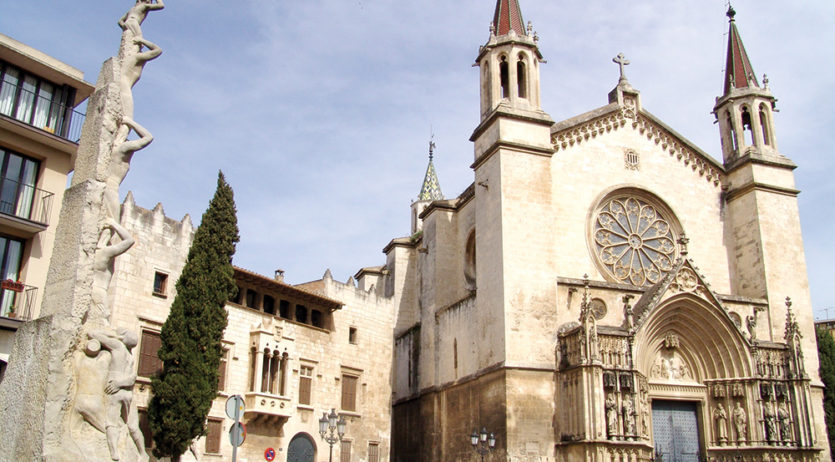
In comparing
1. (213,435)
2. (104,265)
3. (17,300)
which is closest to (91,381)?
(104,265)

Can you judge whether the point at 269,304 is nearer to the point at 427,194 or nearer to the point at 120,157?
the point at 120,157

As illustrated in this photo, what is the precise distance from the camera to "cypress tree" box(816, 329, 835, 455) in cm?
2880

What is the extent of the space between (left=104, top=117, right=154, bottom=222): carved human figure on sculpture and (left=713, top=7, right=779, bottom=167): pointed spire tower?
2289 cm

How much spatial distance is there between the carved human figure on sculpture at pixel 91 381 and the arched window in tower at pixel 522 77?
61.1 feet

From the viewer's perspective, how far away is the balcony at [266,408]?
2448 cm

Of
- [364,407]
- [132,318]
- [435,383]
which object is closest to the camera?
[132,318]

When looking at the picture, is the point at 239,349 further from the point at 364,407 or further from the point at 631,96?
the point at 631,96

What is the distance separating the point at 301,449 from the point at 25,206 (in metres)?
12.5

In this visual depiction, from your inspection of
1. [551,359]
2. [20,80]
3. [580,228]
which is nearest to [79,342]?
[20,80]

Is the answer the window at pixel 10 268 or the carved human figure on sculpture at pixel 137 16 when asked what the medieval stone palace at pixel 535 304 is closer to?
the window at pixel 10 268

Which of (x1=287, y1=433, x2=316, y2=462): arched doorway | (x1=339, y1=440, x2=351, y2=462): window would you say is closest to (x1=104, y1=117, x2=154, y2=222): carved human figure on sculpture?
(x1=287, y1=433, x2=316, y2=462): arched doorway

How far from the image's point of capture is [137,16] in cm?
1108

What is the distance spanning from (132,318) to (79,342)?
523 inches

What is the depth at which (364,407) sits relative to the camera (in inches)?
1154
